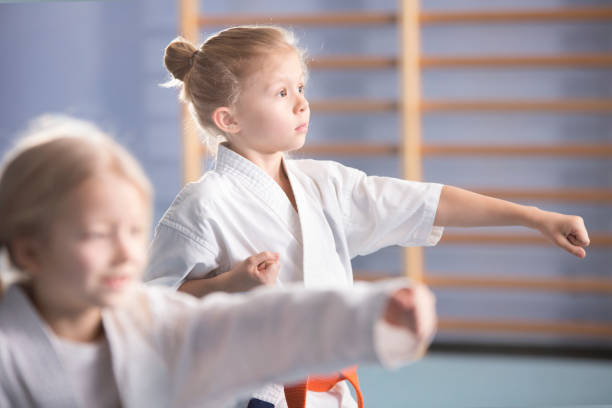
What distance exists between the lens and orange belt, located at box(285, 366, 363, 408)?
141 centimetres

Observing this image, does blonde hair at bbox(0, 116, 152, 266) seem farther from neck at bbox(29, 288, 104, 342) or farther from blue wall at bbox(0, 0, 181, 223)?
blue wall at bbox(0, 0, 181, 223)

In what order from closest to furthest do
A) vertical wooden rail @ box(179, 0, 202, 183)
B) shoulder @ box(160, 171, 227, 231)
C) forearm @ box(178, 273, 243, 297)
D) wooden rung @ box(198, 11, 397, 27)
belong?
forearm @ box(178, 273, 243, 297)
shoulder @ box(160, 171, 227, 231)
wooden rung @ box(198, 11, 397, 27)
vertical wooden rail @ box(179, 0, 202, 183)

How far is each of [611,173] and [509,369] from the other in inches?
43.1

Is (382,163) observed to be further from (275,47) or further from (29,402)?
(29,402)

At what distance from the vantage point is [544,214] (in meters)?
1.48

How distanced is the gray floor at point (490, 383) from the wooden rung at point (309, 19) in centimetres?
172

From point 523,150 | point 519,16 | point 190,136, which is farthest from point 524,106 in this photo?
point 190,136

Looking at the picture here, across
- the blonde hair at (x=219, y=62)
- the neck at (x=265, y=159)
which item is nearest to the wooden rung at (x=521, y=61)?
the blonde hair at (x=219, y=62)

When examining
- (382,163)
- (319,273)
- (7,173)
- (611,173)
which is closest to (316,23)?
(382,163)

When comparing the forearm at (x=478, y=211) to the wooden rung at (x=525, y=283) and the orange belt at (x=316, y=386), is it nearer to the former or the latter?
the orange belt at (x=316, y=386)

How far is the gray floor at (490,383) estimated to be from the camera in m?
2.98

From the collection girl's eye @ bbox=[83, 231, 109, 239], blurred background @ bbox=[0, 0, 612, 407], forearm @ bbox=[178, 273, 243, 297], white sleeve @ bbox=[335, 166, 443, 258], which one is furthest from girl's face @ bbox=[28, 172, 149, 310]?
blurred background @ bbox=[0, 0, 612, 407]

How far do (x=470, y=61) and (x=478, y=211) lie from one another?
225 cm

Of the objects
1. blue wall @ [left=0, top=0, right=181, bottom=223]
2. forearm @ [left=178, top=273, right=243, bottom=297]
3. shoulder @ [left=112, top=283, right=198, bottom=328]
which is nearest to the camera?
shoulder @ [left=112, top=283, right=198, bottom=328]
